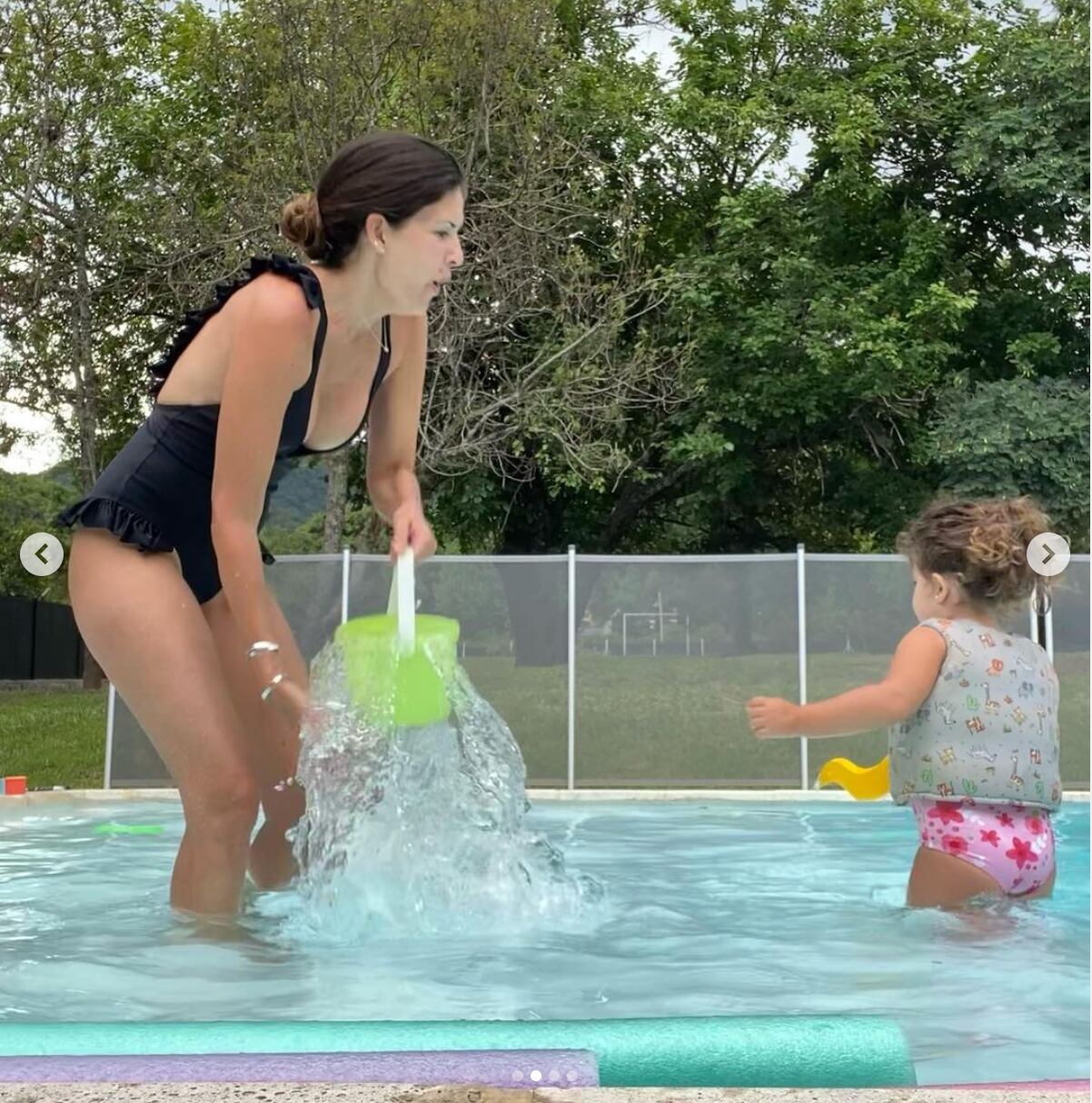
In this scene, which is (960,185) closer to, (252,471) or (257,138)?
(257,138)

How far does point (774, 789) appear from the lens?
30.2ft

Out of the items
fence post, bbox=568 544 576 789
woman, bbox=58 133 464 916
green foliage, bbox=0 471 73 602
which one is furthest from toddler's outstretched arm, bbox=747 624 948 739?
green foliage, bbox=0 471 73 602

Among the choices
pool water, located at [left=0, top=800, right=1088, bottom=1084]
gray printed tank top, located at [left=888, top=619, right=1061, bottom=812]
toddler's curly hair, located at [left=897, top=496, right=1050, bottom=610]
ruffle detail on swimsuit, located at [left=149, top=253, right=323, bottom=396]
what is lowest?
pool water, located at [left=0, top=800, right=1088, bottom=1084]

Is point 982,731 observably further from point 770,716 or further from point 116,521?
point 116,521

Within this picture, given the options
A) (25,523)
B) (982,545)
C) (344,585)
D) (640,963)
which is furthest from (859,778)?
(25,523)

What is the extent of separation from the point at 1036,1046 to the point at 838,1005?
399 mm

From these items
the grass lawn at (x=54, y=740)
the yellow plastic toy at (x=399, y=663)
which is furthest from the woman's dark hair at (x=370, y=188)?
the grass lawn at (x=54, y=740)

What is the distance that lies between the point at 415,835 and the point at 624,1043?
1.93 metres

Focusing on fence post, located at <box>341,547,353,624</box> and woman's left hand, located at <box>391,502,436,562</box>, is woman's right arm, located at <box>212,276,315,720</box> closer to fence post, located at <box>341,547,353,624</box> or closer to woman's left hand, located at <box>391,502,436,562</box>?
woman's left hand, located at <box>391,502,436,562</box>

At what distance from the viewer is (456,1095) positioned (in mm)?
1549

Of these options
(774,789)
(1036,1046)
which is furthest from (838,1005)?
(774,789)

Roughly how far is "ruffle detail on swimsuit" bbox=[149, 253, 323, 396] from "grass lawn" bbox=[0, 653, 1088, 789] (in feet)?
20.8

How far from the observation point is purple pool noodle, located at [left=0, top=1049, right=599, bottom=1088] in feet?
5.21

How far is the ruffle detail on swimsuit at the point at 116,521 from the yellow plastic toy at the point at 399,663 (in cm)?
46
